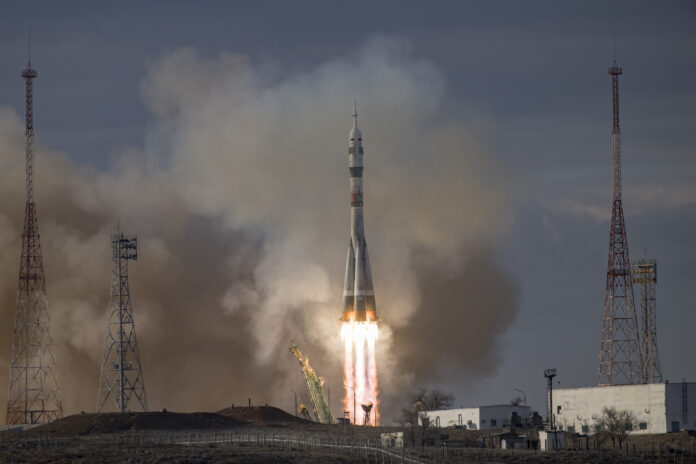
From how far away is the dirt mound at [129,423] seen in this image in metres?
151

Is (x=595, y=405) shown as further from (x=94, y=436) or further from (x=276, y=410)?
(x=94, y=436)

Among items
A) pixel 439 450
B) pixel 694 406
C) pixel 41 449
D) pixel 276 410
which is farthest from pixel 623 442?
pixel 41 449

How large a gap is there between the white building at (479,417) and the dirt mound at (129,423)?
69.4ft

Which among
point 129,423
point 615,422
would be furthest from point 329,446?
point 615,422

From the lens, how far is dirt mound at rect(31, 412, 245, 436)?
15075 centimetres

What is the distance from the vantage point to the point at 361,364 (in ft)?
551

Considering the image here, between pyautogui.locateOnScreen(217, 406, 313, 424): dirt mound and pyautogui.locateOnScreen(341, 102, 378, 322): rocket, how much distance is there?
11651mm

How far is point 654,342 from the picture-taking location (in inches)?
6467

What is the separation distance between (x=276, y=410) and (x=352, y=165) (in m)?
24.9

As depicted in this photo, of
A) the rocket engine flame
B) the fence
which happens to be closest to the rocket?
the rocket engine flame

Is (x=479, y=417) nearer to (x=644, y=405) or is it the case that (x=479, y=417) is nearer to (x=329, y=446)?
(x=644, y=405)

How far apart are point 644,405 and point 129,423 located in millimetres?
45759

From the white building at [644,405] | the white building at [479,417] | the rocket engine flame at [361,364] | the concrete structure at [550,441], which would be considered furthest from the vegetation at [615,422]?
the rocket engine flame at [361,364]

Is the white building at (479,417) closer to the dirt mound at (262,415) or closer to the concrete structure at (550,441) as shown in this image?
the dirt mound at (262,415)
